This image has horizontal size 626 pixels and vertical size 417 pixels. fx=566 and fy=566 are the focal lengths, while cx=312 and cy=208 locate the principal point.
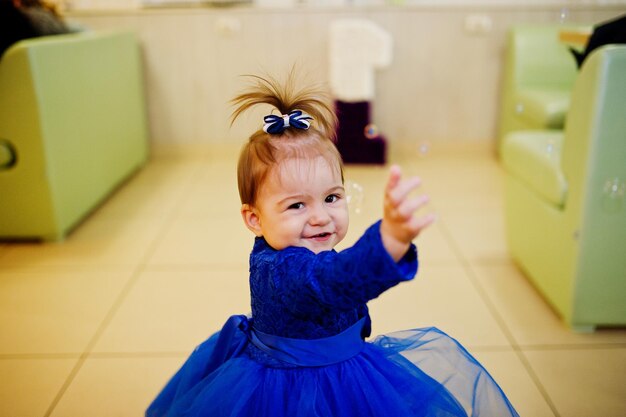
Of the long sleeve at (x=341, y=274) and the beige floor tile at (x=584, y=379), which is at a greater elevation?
the long sleeve at (x=341, y=274)

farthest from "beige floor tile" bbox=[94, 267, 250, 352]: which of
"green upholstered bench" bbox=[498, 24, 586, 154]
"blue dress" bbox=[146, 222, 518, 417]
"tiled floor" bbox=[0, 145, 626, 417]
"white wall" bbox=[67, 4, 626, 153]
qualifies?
"green upholstered bench" bbox=[498, 24, 586, 154]

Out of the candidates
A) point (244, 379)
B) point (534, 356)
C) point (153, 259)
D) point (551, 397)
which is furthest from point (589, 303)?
point (153, 259)

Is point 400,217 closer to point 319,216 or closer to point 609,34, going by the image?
point 319,216

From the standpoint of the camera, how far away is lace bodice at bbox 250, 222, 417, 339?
665 mm

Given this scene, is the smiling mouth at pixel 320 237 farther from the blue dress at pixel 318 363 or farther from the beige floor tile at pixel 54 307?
the beige floor tile at pixel 54 307

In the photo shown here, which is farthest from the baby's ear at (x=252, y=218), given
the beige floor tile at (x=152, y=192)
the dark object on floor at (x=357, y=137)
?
the dark object on floor at (x=357, y=137)

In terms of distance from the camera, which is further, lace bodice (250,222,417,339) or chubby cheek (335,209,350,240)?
chubby cheek (335,209,350,240)

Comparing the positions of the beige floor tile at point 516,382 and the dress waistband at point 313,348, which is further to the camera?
the beige floor tile at point 516,382

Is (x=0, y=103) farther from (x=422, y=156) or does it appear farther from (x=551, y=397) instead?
(x=422, y=156)

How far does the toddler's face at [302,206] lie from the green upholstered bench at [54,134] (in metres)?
1.58

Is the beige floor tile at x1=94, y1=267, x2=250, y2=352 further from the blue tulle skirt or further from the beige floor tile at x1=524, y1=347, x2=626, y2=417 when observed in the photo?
the beige floor tile at x1=524, y1=347, x2=626, y2=417

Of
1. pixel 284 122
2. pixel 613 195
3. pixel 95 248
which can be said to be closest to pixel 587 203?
pixel 613 195

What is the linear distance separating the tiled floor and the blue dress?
14.5 inches

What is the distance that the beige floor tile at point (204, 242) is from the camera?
6.82 feet
